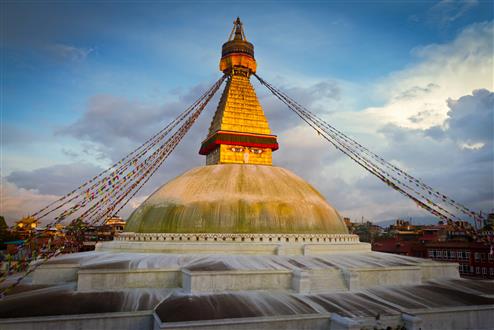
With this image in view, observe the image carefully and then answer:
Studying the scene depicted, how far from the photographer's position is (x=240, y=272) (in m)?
11.7

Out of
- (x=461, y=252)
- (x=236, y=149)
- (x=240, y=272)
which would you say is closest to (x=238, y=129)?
(x=236, y=149)

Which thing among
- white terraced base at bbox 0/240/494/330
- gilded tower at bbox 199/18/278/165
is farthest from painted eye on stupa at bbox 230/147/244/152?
white terraced base at bbox 0/240/494/330

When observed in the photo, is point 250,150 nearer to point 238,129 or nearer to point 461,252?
point 238,129

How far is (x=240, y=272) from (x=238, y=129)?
950 cm

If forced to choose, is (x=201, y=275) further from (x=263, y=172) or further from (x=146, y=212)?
(x=263, y=172)

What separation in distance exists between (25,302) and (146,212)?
23.1 ft

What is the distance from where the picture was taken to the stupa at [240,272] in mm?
9742

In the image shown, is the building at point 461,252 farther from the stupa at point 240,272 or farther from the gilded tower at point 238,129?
the gilded tower at point 238,129

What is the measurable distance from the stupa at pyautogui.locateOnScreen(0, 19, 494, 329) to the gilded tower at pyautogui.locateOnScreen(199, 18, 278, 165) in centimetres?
7

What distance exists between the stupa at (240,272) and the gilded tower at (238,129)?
75mm

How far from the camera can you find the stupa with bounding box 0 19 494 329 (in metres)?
9.74

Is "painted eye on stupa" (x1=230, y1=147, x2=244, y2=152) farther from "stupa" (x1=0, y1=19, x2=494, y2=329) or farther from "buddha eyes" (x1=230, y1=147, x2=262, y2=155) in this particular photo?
"stupa" (x1=0, y1=19, x2=494, y2=329)

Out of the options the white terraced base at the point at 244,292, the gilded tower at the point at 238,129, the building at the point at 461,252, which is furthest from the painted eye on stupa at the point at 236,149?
the building at the point at 461,252

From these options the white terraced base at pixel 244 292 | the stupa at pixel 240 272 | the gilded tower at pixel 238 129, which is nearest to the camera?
the white terraced base at pixel 244 292
